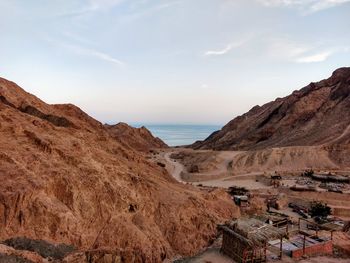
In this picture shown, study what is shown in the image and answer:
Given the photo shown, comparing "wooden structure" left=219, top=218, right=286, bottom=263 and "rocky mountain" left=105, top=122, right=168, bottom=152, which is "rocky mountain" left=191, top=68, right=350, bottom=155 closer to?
"rocky mountain" left=105, top=122, right=168, bottom=152

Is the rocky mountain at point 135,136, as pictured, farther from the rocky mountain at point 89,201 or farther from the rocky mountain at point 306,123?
the rocky mountain at point 89,201

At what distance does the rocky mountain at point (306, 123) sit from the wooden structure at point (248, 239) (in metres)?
43.6

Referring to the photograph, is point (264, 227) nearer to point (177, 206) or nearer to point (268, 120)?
point (177, 206)

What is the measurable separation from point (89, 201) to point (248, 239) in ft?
34.2

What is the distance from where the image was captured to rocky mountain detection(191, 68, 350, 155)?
236 feet

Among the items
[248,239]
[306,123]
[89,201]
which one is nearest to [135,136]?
[306,123]

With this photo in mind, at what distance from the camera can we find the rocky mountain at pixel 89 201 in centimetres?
2259

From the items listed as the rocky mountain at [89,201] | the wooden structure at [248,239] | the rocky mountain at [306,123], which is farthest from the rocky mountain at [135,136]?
the wooden structure at [248,239]

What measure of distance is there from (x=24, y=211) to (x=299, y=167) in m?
45.6

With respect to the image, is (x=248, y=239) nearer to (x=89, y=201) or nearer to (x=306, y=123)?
(x=89, y=201)

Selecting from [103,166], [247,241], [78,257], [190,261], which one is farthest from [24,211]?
[247,241]

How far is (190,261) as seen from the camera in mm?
23000

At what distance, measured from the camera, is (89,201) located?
25.3 metres

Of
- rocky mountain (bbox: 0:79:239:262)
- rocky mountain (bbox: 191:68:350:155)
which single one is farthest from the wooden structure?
rocky mountain (bbox: 191:68:350:155)
